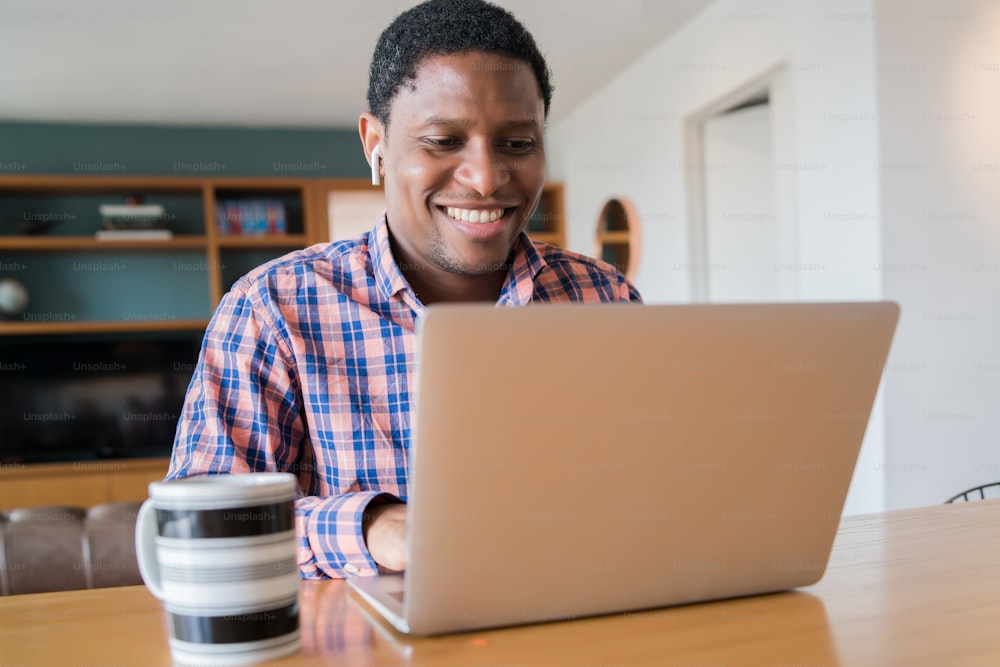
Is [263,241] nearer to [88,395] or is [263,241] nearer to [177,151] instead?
[177,151]

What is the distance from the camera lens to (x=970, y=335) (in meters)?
3.00

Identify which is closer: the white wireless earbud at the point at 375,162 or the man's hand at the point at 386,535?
the man's hand at the point at 386,535

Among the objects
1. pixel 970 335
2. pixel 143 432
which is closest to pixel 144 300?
pixel 143 432

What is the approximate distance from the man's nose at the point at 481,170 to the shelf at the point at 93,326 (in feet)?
13.4

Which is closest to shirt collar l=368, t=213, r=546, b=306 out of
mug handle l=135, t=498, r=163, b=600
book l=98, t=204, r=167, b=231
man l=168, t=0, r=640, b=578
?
man l=168, t=0, r=640, b=578

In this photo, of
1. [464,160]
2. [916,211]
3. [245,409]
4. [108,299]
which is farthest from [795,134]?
[108,299]

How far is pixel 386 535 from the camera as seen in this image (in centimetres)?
87

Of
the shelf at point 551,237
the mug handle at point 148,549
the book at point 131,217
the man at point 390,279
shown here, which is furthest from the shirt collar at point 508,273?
the shelf at point 551,237

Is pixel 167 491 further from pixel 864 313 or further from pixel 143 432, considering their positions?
pixel 143 432

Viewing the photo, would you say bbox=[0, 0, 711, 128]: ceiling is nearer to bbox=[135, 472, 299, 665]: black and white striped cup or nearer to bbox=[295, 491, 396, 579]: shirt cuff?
bbox=[295, 491, 396, 579]: shirt cuff

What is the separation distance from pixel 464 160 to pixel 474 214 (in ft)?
0.26

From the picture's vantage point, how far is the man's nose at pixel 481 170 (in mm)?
1205

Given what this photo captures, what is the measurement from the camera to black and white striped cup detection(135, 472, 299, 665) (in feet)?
1.94

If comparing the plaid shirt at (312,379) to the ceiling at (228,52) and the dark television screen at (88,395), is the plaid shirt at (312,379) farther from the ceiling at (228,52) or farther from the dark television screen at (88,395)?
the dark television screen at (88,395)
